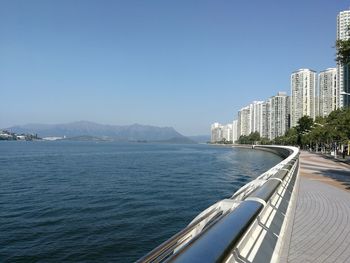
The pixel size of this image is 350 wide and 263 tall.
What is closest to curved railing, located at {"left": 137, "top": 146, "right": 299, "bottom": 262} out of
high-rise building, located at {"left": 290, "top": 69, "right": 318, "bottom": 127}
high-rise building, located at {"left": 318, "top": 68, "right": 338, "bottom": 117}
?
high-rise building, located at {"left": 318, "top": 68, "right": 338, "bottom": 117}

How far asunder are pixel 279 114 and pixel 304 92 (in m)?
41.4

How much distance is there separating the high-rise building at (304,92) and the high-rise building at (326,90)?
2.82 meters

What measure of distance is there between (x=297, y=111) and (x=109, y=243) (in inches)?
5520

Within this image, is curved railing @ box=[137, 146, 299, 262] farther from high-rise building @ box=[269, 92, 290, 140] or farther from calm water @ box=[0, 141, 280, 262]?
high-rise building @ box=[269, 92, 290, 140]

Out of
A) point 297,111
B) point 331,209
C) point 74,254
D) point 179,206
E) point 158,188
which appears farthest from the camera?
point 297,111

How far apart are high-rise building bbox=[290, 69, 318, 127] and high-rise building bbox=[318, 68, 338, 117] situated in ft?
9.24

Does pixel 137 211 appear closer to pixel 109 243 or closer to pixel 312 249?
pixel 109 243

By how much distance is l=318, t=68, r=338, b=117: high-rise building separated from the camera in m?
119

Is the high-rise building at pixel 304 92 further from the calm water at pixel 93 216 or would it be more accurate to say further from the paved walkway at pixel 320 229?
the paved walkway at pixel 320 229

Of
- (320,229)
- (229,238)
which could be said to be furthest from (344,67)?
(229,238)

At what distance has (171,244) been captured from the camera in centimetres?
338

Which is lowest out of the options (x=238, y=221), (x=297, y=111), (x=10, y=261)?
(x=10, y=261)

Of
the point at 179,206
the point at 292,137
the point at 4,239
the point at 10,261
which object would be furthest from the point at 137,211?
the point at 292,137

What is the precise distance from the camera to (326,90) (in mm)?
127188
